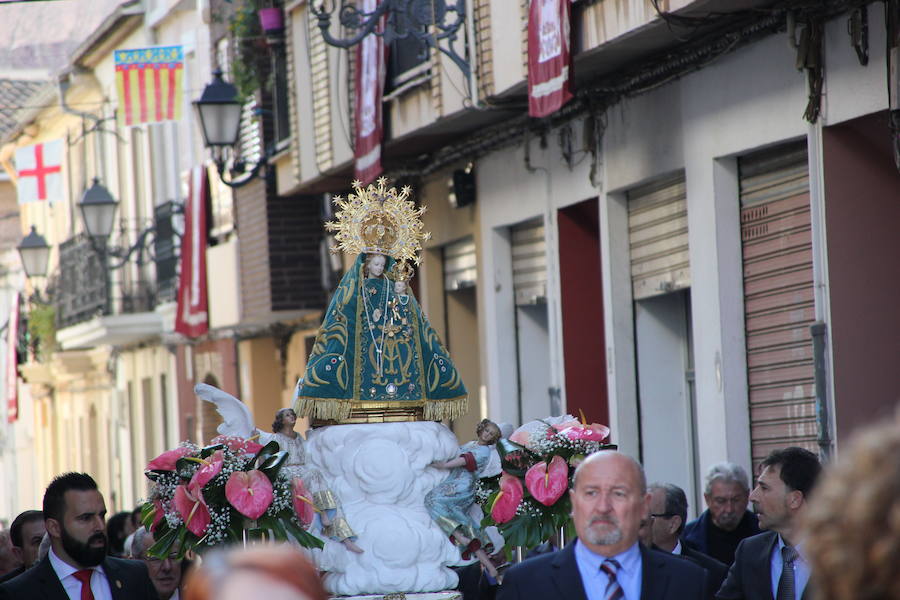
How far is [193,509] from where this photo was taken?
847cm

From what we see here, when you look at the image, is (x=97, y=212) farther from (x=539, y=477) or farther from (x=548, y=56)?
(x=539, y=477)

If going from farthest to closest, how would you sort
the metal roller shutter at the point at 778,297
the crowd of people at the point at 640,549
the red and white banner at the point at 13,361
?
1. the red and white banner at the point at 13,361
2. the metal roller shutter at the point at 778,297
3. the crowd of people at the point at 640,549

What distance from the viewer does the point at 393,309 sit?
31.6 ft

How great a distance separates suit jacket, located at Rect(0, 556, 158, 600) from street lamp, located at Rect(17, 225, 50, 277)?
22188mm

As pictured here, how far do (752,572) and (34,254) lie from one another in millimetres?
23550

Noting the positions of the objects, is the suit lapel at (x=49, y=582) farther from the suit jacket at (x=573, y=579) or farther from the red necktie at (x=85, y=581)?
the suit jacket at (x=573, y=579)

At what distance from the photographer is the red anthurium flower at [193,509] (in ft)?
27.8

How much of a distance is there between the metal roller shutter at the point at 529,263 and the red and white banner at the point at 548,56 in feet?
10.4

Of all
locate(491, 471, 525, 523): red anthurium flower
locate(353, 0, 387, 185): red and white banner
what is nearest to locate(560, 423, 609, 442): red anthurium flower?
locate(491, 471, 525, 523): red anthurium flower

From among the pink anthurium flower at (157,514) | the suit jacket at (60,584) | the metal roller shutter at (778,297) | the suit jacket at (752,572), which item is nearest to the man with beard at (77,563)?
the suit jacket at (60,584)

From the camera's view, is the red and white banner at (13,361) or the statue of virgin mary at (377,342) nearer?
the statue of virgin mary at (377,342)

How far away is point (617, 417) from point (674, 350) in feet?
2.16

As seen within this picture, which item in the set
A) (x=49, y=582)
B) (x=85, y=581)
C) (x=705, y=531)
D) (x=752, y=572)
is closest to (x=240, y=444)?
Answer: (x=85, y=581)

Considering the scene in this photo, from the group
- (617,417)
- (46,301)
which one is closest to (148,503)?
(617,417)
